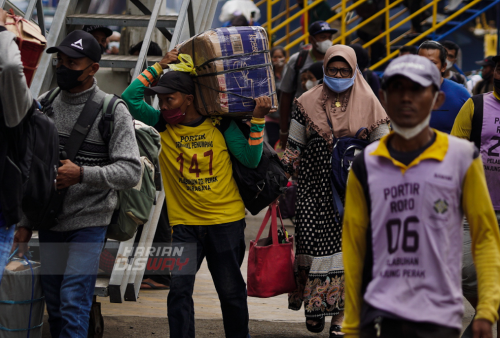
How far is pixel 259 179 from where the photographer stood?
15.1ft

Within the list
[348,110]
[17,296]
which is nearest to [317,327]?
[348,110]

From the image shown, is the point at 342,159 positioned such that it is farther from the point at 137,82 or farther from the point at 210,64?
the point at 137,82

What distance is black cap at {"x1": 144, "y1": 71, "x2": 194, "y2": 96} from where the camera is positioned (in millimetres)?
4441

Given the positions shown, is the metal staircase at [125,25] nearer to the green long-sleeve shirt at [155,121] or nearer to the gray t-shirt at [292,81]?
the green long-sleeve shirt at [155,121]

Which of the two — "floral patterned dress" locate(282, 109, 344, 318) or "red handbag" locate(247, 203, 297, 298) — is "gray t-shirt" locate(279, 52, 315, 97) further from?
"red handbag" locate(247, 203, 297, 298)

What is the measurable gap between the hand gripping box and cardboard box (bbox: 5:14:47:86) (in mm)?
1115

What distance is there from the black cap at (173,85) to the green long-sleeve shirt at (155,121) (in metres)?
0.10

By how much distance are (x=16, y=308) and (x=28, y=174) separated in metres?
1.07

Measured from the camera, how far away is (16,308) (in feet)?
13.7

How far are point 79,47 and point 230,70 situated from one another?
947 mm

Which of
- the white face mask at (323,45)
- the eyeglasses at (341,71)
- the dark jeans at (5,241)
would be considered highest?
the white face mask at (323,45)

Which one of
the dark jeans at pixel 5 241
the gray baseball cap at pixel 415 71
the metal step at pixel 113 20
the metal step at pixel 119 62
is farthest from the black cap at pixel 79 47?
the metal step at pixel 113 20

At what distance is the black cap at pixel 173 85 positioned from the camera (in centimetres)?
444

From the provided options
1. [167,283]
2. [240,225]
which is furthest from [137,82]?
[167,283]
